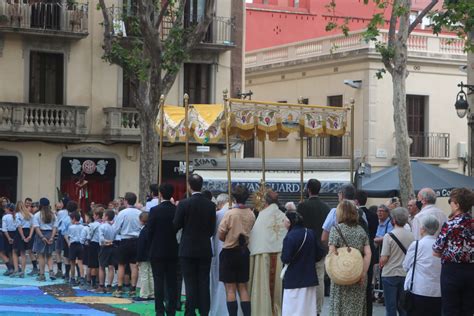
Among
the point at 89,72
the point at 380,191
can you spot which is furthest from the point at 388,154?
the point at 380,191

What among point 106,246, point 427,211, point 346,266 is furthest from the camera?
point 106,246

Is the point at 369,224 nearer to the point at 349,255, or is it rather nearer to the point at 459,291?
the point at 349,255

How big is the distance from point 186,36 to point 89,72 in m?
9.60

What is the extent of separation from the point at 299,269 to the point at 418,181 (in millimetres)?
11882

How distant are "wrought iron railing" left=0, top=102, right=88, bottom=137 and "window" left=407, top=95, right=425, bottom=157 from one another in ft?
37.1

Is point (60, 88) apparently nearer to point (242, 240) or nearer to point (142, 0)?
point (142, 0)

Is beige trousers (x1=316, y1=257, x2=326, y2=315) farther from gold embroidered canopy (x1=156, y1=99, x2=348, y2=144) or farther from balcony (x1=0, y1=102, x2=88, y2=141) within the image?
balcony (x1=0, y1=102, x2=88, y2=141)

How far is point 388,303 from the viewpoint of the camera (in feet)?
45.1

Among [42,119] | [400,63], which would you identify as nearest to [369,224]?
[400,63]

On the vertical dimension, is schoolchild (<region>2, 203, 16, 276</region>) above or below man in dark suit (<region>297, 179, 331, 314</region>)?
below

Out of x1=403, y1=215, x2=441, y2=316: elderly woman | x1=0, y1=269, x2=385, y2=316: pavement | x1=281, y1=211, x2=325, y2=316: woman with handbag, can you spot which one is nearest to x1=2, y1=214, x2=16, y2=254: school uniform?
x1=0, y1=269, x2=385, y2=316: pavement

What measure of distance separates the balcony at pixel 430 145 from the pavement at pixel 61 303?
61.1 ft

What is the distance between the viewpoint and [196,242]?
14586 millimetres

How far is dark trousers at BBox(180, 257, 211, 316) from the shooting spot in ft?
48.3
